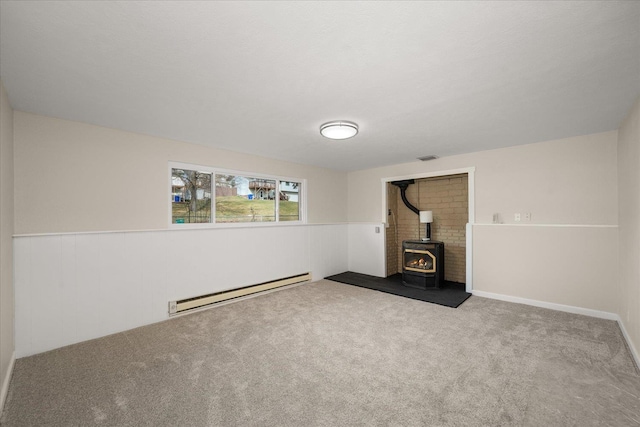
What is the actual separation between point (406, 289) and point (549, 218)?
2310 millimetres

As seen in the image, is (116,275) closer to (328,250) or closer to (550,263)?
(328,250)

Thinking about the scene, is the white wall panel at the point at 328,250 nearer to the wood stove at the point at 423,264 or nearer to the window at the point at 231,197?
the window at the point at 231,197

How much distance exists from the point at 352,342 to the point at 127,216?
2.96 metres

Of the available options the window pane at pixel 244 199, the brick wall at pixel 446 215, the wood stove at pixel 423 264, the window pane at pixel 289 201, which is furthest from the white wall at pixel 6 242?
the brick wall at pixel 446 215

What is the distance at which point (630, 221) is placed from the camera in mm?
2600

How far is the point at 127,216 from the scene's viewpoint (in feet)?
10.2

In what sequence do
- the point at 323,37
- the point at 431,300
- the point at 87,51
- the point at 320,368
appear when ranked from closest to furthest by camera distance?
the point at 323,37
the point at 87,51
the point at 320,368
the point at 431,300

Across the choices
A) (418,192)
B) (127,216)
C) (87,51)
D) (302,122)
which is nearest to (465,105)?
(302,122)

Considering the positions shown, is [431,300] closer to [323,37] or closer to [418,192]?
[418,192]

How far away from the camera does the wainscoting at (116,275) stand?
2.53 m

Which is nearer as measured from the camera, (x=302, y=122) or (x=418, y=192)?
(x=302, y=122)

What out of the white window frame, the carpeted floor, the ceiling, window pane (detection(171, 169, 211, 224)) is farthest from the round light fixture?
the carpeted floor

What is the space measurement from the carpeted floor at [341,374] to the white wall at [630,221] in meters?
0.31

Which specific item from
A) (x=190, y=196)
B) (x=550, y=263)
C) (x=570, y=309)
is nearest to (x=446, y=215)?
(x=550, y=263)
